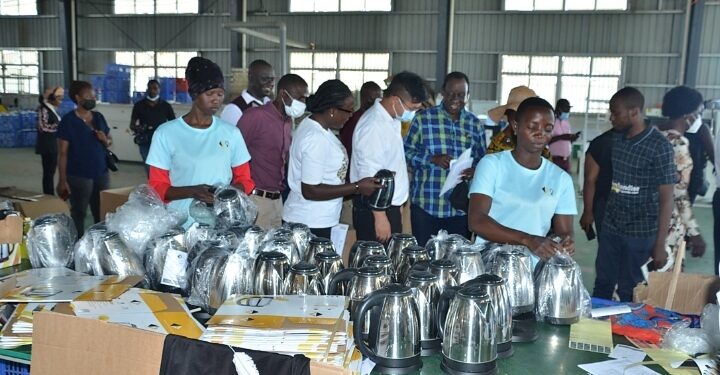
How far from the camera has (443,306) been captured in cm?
143

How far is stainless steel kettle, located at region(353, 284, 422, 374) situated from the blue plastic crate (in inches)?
34.7

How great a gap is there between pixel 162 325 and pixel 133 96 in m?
12.8

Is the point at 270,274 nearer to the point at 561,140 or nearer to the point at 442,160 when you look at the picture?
the point at 442,160

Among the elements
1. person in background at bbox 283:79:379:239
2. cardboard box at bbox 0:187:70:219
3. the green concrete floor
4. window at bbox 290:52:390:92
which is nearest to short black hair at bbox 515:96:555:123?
person in background at bbox 283:79:379:239

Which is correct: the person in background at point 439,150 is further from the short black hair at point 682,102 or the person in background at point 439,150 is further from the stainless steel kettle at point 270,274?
the stainless steel kettle at point 270,274

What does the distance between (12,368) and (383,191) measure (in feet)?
5.00

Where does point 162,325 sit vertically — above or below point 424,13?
below

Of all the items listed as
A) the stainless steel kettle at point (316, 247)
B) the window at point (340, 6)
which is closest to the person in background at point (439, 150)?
the stainless steel kettle at point (316, 247)

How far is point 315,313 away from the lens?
1.37 meters

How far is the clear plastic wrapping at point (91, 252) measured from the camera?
1856mm

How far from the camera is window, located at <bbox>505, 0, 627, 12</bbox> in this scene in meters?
11.7

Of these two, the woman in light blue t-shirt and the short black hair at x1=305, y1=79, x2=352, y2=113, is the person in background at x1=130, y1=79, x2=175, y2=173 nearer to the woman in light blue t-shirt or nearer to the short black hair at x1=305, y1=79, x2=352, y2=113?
the short black hair at x1=305, y1=79, x2=352, y2=113

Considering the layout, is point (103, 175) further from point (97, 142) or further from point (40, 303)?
point (40, 303)

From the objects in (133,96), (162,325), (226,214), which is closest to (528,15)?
(133,96)
